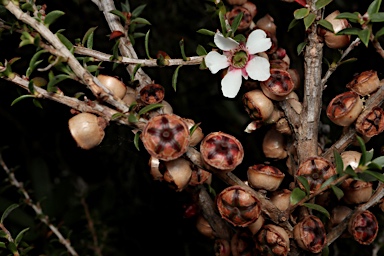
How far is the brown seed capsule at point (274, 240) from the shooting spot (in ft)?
2.77

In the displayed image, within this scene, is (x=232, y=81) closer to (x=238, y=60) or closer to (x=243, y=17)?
(x=238, y=60)

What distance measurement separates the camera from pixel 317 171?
83 centimetres

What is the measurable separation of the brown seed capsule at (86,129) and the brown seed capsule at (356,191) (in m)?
0.42

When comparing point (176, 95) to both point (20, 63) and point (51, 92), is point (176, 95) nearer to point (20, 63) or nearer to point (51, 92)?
point (20, 63)

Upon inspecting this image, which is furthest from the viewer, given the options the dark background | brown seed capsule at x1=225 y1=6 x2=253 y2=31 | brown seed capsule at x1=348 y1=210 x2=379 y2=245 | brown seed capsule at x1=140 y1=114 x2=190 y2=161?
the dark background

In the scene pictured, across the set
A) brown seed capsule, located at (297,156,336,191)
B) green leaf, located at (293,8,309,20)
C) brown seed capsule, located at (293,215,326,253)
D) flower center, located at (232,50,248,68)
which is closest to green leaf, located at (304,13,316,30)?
green leaf, located at (293,8,309,20)

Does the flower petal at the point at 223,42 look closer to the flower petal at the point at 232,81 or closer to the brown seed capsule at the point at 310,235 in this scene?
the flower petal at the point at 232,81

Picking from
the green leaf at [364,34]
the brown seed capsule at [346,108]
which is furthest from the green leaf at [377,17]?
the brown seed capsule at [346,108]

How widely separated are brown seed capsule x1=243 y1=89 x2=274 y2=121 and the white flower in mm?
29

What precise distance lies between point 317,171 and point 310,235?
0.35ft

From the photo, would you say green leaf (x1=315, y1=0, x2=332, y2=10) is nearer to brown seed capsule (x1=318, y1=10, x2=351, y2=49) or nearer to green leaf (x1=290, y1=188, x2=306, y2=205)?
brown seed capsule (x1=318, y1=10, x2=351, y2=49)

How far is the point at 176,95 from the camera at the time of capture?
1.77 m

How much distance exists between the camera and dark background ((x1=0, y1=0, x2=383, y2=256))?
1.53 meters

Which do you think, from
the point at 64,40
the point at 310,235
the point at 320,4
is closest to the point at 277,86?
the point at 320,4
